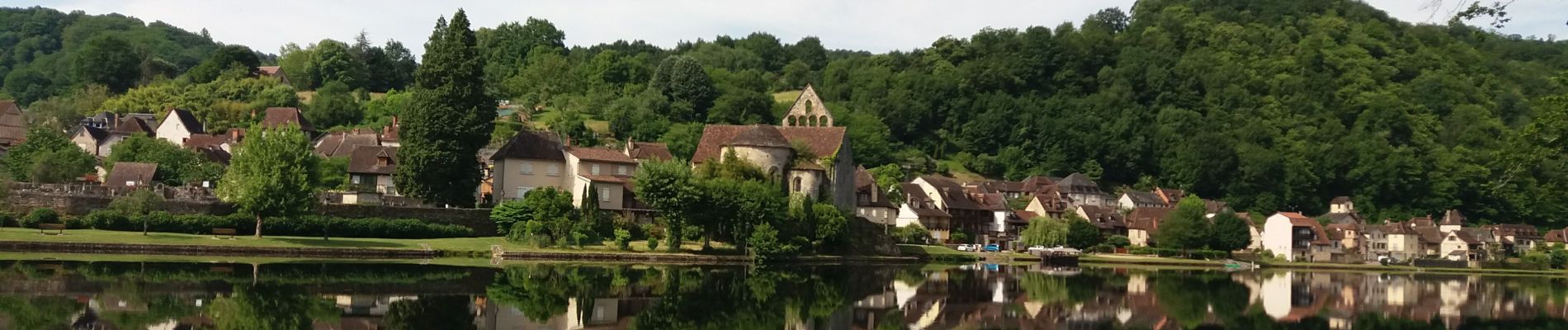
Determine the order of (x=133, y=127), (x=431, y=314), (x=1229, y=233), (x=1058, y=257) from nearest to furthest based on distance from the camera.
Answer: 1. (x=431, y=314)
2. (x=1058, y=257)
3. (x=1229, y=233)
4. (x=133, y=127)

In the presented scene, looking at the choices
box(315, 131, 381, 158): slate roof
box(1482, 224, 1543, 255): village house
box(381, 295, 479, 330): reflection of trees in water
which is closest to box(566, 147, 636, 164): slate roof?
box(315, 131, 381, 158): slate roof

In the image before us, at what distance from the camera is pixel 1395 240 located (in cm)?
12588

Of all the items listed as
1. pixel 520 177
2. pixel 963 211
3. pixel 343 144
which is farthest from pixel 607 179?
pixel 963 211

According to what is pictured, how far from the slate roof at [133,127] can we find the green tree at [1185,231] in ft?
224

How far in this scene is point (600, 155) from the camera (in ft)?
243

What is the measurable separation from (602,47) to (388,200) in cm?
12577

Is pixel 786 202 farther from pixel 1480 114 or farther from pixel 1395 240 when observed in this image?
pixel 1480 114

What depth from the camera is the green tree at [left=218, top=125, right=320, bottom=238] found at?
58.3 m

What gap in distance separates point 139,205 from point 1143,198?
310ft

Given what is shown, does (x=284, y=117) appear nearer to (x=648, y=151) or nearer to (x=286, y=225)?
(x=648, y=151)

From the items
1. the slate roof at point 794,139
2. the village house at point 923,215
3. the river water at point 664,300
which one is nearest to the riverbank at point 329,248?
the river water at point 664,300

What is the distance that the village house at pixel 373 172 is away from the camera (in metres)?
79.4

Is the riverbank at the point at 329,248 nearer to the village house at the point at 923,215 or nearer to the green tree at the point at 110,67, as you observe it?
the village house at the point at 923,215

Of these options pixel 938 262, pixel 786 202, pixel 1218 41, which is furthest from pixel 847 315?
pixel 1218 41
